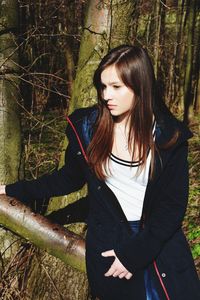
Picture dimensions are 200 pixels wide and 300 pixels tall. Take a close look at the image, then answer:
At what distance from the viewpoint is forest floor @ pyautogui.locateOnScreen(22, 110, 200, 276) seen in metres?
4.18

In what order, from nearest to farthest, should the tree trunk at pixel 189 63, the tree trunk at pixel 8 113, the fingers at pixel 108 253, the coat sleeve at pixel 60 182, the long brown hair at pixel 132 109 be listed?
the long brown hair at pixel 132 109
the fingers at pixel 108 253
the coat sleeve at pixel 60 182
the tree trunk at pixel 8 113
the tree trunk at pixel 189 63

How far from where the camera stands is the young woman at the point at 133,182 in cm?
205

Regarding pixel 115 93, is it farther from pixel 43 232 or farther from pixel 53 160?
pixel 53 160

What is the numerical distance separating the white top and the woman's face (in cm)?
24

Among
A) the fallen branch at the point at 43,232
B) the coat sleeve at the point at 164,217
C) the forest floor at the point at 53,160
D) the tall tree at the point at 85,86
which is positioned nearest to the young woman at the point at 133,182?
the coat sleeve at the point at 164,217

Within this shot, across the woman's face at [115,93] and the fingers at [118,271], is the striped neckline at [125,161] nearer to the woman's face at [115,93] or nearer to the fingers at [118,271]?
the woman's face at [115,93]

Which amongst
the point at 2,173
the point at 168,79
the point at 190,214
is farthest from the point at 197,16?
the point at 2,173

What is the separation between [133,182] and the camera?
2.14m

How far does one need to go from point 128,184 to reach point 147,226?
22 centimetres

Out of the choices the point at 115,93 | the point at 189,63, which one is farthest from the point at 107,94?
the point at 189,63

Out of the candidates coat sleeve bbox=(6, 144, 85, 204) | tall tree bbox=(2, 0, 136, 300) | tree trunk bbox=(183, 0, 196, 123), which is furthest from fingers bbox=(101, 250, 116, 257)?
tree trunk bbox=(183, 0, 196, 123)

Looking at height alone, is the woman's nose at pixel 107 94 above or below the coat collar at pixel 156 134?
above

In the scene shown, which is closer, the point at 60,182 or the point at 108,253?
the point at 108,253

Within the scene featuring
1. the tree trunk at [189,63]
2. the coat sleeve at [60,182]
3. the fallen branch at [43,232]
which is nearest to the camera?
the coat sleeve at [60,182]
